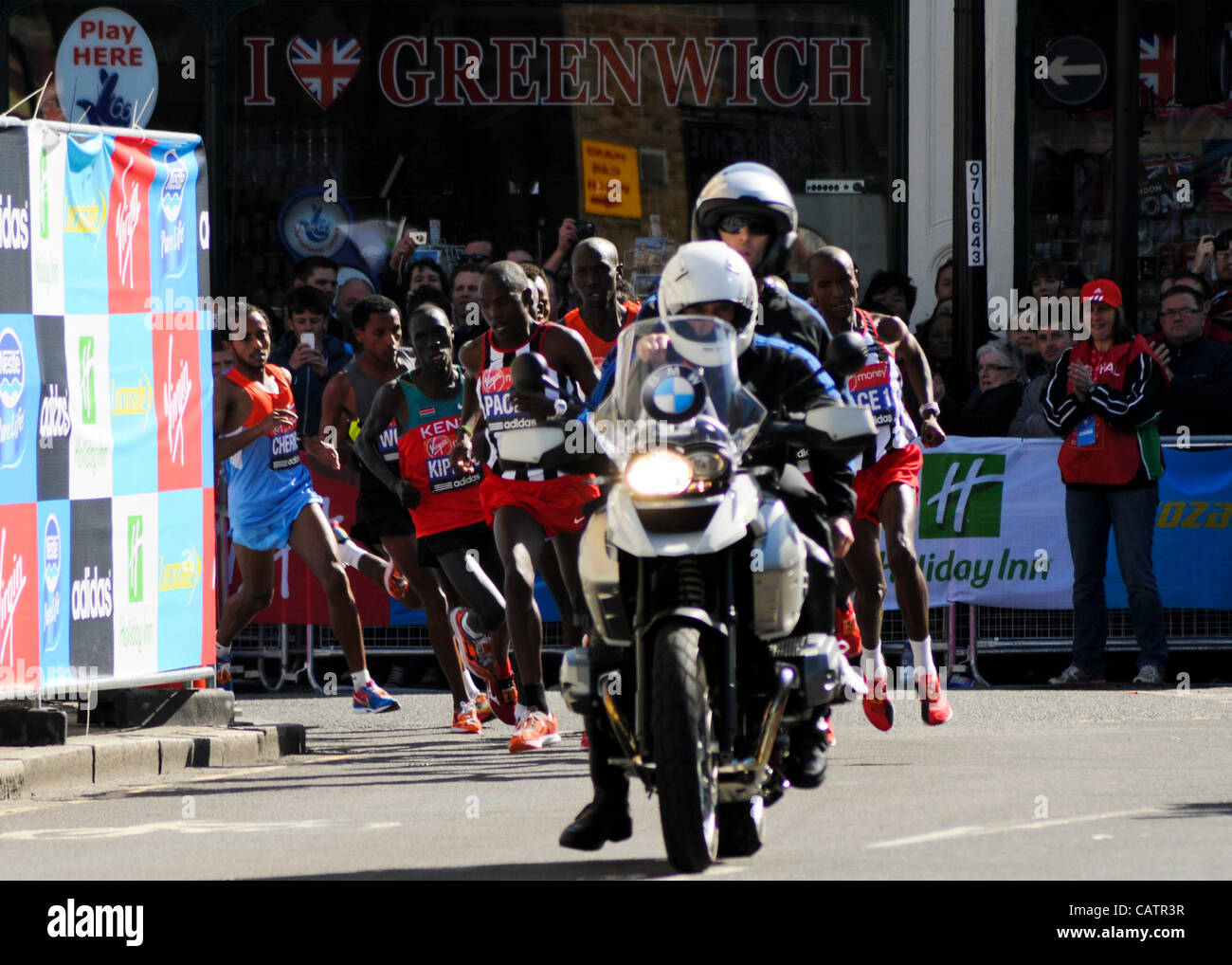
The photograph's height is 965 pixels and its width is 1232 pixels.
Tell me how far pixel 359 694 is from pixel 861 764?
3.57m

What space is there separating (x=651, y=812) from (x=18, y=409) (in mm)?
3149

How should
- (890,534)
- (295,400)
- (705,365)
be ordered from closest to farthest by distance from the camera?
(705,365) < (890,534) < (295,400)

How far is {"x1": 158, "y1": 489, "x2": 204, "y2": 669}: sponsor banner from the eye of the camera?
10469 millimetres

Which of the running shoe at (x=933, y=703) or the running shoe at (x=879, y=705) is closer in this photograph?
the running shoe at (x=879, y=705)

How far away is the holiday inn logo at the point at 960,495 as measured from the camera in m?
13.6

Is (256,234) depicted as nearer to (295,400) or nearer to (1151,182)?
(295,400)

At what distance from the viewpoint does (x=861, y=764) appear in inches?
379

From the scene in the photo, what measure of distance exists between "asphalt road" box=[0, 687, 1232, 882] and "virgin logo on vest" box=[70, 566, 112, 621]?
76 centimetres

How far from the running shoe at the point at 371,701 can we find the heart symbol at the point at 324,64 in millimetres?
6715

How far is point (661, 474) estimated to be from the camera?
6.27 metres

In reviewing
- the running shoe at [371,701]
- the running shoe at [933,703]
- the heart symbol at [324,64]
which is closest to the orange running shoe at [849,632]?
the running shoe at [933,703]

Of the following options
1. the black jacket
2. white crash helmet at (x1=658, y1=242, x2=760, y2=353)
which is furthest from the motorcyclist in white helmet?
the black jacket

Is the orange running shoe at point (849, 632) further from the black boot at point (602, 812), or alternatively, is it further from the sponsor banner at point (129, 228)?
the sponsor banner at point (129, 228)
